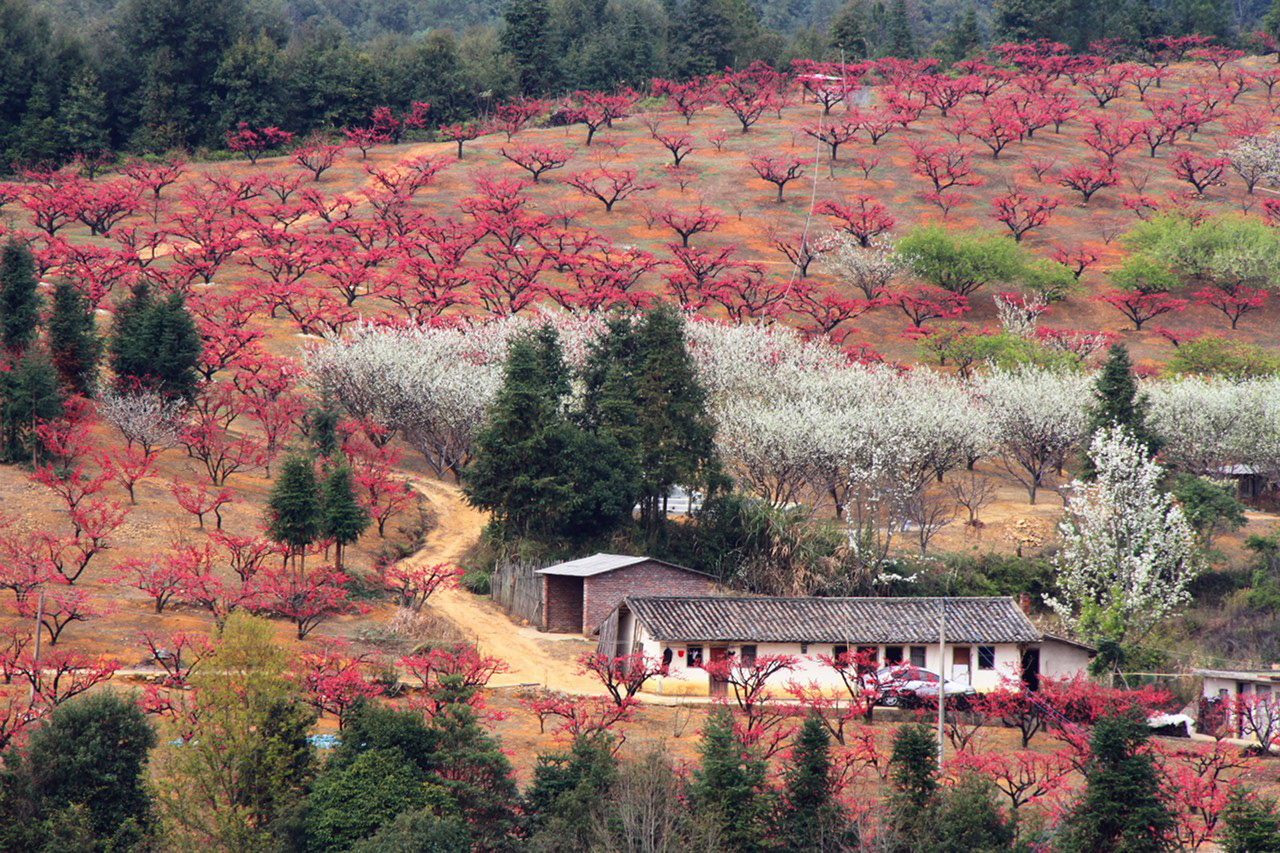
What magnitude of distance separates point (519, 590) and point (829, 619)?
33.3 ft

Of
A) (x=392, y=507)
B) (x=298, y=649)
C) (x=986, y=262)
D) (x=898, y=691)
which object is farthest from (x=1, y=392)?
(x=986, y=262)

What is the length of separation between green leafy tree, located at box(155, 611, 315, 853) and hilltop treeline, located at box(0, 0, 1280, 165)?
73483 mm

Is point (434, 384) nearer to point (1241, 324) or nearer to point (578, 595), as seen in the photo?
point (578, 595)

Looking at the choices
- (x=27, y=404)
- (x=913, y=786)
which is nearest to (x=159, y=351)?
(x=27, y=404)

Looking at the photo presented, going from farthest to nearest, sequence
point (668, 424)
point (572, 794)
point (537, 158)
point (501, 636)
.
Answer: point (537, 158) → point (668, 424) → point (501, 636) → point (572, 794)

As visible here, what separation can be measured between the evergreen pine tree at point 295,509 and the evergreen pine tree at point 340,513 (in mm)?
813

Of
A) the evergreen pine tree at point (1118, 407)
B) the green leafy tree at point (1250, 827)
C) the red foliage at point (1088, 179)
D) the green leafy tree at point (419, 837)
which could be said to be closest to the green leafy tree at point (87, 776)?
the green leafy tree at point (419, 837)

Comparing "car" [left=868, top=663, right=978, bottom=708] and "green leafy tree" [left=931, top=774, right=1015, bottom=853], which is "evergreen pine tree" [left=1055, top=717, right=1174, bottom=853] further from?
"car" [left=868, top=663, right=978, bottom=708]

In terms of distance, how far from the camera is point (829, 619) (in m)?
41.3

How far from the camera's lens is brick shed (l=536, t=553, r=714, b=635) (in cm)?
4472

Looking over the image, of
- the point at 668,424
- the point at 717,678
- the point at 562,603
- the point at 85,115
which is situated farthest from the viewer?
the point at 85,115

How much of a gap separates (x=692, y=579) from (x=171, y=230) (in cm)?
4645

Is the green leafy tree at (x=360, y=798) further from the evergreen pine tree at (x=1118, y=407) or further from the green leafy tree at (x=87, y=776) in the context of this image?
the evergreen pine tree at (x=1118, y=407)

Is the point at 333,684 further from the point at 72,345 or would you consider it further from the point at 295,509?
the point at 72,345
